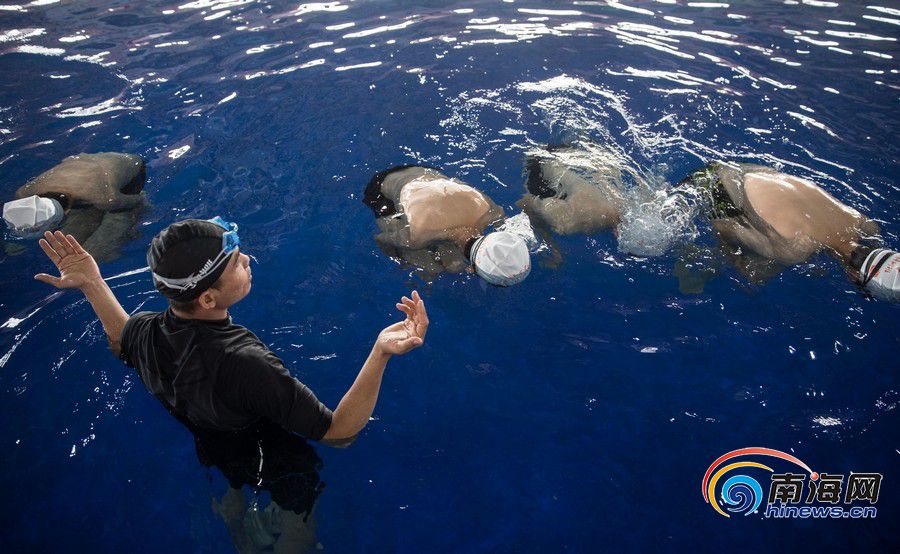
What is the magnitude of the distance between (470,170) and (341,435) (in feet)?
11.7

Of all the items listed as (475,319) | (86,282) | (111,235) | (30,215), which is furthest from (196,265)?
(111,235)

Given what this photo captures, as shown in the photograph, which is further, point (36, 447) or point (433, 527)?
point (36, 447)

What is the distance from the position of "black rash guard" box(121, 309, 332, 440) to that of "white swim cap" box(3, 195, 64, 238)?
7.53 ft

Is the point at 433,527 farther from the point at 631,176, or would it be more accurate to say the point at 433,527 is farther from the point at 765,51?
the point at 765,51

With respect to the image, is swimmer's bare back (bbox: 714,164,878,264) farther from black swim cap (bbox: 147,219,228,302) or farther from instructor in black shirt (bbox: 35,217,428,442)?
black swim cap (bbox: 147,219,228,302)

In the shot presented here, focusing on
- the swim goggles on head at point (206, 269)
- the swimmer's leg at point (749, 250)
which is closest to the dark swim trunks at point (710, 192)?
the swimmer's leg at point (749, 250)

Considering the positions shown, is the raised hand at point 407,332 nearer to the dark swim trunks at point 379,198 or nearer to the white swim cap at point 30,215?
the dark swim trunks at point 379,198

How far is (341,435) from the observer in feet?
7.55

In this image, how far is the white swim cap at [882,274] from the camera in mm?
3582

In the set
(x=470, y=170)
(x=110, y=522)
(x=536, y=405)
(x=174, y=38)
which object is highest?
(x=174, y=38)

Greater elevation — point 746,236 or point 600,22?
point 600,22

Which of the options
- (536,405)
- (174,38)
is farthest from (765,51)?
(174,38)

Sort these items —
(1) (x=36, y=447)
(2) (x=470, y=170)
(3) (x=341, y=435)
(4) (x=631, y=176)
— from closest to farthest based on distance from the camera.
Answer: (3) (x=341, y=435)
(1) (x=36, y=447)
(4) (x=631, y=176)
(2) (x=470, y=170)

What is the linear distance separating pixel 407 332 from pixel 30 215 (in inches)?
135
